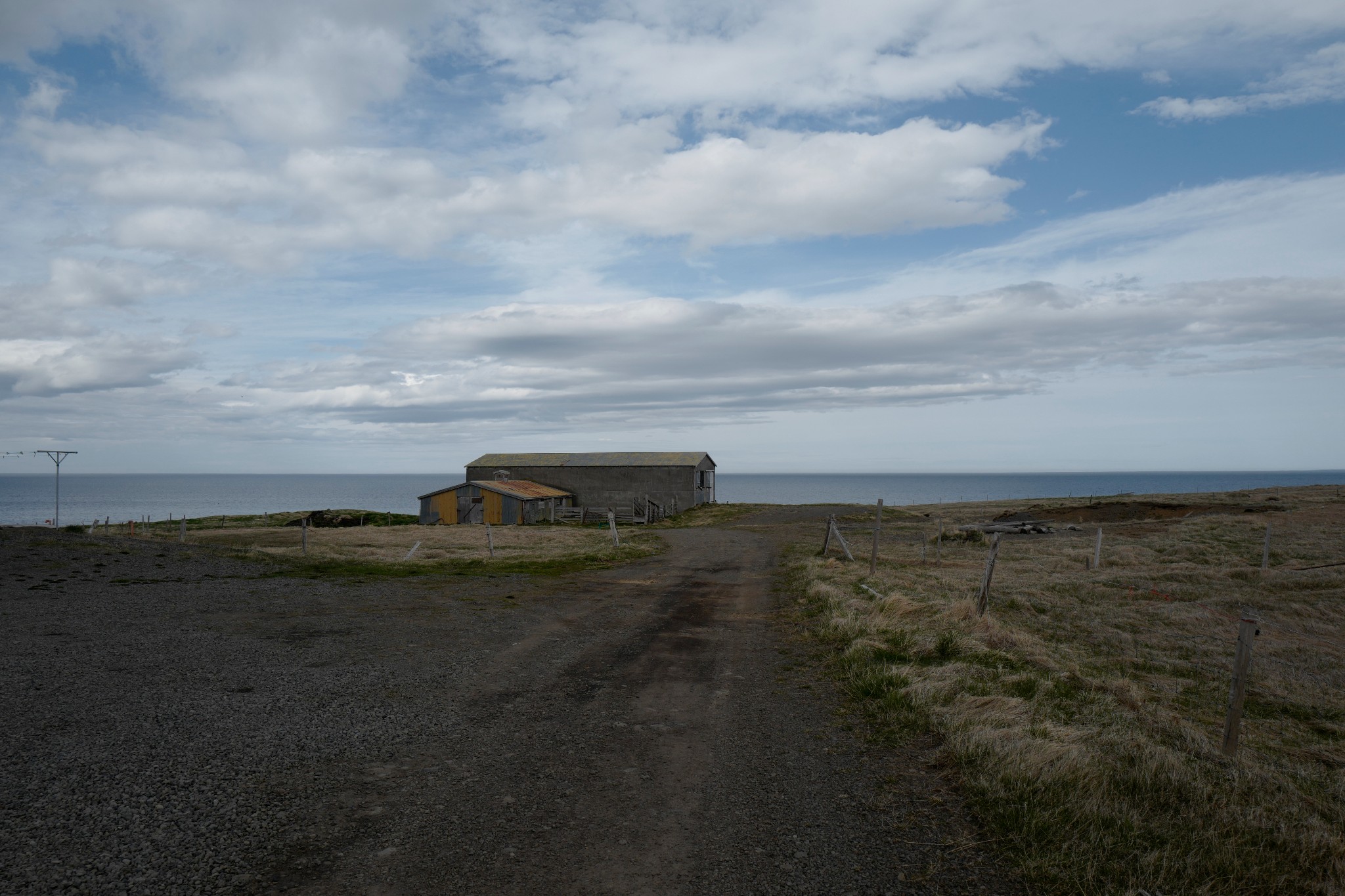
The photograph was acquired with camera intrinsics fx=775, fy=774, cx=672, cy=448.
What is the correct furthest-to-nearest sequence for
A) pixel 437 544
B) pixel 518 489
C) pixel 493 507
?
pixel 518 489, pixel 493 507, pixel 437 544

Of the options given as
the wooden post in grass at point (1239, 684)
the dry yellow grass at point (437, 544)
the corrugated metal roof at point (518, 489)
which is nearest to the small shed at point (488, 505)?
the corrugated metal roof at point (518, 489)

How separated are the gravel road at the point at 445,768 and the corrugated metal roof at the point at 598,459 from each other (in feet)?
151

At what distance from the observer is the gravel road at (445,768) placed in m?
5.02

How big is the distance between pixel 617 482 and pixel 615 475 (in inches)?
22.6

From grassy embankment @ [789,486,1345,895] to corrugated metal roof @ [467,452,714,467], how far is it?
3549 cm

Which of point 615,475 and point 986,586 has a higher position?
point 615,475

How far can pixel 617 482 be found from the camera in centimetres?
5947

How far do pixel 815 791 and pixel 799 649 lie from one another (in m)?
5.86

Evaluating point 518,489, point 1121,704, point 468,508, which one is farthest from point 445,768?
point 518,489

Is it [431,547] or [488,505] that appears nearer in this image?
[431,547]

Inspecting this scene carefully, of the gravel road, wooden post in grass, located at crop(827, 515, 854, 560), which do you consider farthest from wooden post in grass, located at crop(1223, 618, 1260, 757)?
wooden post in grass, located at crop(827, 515, 854, 560)

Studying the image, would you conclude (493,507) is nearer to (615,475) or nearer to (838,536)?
(615,475)

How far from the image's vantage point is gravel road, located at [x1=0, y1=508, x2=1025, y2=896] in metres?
5.02

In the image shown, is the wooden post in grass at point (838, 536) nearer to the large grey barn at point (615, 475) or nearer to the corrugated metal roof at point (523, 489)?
the corrugated metal roof at point (523, 489)
